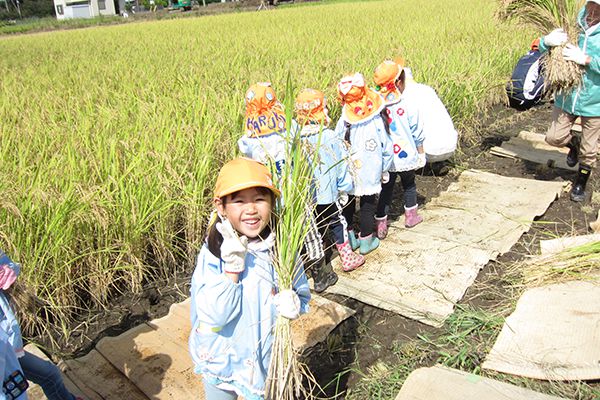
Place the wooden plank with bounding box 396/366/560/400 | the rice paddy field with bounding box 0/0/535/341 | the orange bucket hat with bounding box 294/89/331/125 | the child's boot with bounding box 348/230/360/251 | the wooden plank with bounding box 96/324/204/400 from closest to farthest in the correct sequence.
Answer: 1. the wooden plank with bounding box 396/366/560/400
2. the wooden plank with bounding box 96/324/204/400
3. the rice paddy field with bounding box 0/0/535/341
4. the orange bucket hat with bounding box 294/89/331/125
5. the child's boot with bounding box 348/230/360/251

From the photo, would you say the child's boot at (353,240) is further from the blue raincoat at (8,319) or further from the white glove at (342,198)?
the blue raincoat at (8,319)

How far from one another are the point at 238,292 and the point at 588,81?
332 cm

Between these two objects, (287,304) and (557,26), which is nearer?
(287,304)

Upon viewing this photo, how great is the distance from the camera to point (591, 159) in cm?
375

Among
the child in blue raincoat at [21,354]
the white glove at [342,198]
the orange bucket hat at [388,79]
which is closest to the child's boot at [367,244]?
the white glove at [342,198]

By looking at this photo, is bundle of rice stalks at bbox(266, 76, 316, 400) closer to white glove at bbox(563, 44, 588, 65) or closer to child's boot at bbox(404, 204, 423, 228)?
child's boot at bbox(404, 204, 423, 228)

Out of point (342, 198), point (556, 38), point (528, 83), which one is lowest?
point (342, 198)

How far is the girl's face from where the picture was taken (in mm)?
1455

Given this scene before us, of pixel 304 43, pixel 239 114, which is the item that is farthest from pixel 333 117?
pixel 304 43

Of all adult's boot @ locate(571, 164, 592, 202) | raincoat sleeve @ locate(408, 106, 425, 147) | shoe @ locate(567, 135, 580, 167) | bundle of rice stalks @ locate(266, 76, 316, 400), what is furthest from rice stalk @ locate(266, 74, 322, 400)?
shoe @ locate(567, 135, 580, 167)

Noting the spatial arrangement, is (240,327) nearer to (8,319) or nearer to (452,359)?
(8,319)

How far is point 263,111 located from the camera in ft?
8.79

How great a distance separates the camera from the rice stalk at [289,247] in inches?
59.0

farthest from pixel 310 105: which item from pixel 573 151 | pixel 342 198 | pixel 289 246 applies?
pixel 573 151
